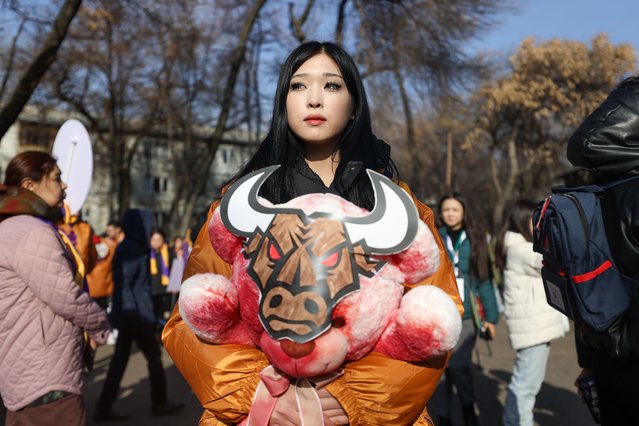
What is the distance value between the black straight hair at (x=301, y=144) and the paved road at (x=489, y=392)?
383cm

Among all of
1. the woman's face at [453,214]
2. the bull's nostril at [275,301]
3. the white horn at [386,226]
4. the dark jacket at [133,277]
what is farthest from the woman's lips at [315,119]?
the dark jacket at [133,277]

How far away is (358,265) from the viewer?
1.52 m

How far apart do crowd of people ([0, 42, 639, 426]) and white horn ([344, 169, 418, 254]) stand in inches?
11.2

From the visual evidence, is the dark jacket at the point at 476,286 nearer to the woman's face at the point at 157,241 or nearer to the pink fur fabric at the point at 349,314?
the pink fur fabric at the point at 349,314

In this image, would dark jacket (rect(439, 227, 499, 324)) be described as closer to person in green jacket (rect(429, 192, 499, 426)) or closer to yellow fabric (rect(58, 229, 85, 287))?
person in green jacket (rect(429, 192, 499, 426))

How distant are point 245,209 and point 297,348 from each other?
409 mm

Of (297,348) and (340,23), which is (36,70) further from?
(340,23)

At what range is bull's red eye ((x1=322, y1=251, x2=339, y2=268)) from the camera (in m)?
1.47

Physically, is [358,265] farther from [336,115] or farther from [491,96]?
[491,96]

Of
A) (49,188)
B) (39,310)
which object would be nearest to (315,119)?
(39,310)

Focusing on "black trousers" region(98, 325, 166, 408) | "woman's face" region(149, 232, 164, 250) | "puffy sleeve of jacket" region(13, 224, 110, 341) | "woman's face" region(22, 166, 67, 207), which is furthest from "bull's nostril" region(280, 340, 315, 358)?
"woman's face" region(149, 232, 164, 250)

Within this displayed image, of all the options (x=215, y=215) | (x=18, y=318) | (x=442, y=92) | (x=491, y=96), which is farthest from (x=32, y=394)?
(x=491, y=96)

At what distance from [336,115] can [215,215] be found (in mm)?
522

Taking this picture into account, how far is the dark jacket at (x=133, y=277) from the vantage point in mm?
5688
